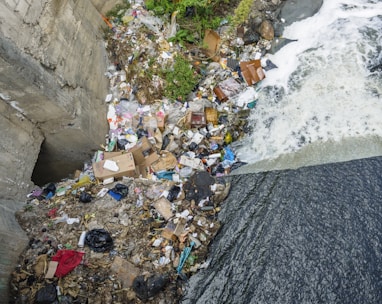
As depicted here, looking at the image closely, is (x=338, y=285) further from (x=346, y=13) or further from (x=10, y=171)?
(x=346, y=13)

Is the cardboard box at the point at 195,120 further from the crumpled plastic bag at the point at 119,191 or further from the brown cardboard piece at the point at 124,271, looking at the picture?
the brown cardboard piece at the point at 124,271

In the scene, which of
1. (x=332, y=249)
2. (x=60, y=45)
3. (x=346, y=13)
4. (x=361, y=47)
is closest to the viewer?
(x=332, y=249)

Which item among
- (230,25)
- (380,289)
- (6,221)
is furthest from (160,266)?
(230,25)

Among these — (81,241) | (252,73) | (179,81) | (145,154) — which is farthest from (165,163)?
(252,73)

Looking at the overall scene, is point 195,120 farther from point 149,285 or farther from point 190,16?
point 149,285

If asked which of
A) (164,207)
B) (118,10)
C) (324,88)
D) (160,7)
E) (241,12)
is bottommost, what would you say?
(324,88)

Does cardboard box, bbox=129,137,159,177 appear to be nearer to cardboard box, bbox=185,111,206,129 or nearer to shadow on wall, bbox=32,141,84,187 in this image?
cardboard box, bbox=185,111,206,129
